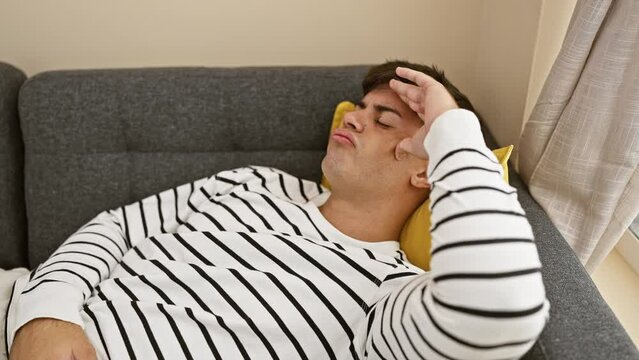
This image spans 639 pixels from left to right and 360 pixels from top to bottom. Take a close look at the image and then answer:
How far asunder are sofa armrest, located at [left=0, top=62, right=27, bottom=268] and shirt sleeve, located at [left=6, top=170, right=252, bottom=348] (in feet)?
0.82

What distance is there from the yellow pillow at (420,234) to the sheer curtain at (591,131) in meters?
0.12

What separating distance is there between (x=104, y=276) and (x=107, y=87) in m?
0.55

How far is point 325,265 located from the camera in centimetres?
126

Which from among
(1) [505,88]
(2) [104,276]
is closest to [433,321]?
(2) [104,276]

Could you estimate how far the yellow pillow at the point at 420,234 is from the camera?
129 centimetres

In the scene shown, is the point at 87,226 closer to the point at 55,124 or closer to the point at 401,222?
the point at 55,124

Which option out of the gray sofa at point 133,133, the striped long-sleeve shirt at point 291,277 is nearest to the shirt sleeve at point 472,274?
the striped long-sleeve shirt at point 291,277

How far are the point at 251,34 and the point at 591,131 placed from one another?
1.12 metres

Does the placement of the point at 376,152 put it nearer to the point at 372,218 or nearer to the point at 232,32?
the point at 372,218

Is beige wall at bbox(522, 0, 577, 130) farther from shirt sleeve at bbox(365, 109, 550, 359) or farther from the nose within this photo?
shirt sleeve at bbox(365, 109, 550, 359)

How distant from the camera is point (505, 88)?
5.42 ft

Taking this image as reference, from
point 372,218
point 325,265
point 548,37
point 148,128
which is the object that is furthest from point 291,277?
point 548,37

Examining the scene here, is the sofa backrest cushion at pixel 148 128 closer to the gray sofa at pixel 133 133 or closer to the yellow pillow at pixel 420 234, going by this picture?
the gray sofa at pixel 133 133

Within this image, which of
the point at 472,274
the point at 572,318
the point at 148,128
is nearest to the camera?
the point at 472,274
